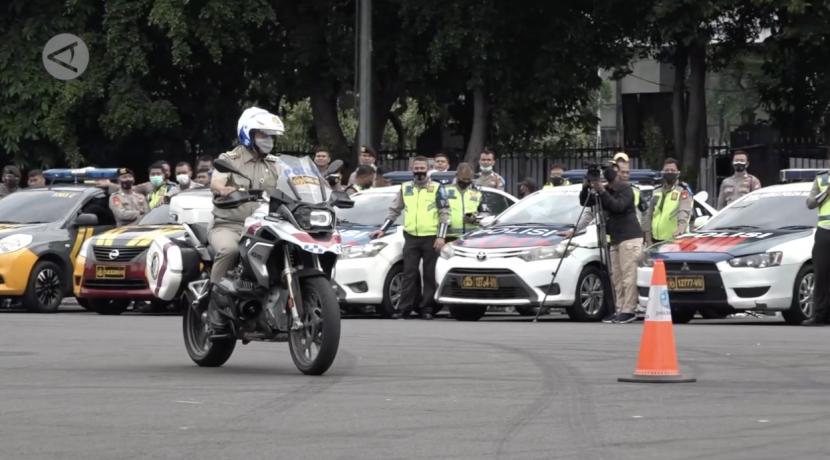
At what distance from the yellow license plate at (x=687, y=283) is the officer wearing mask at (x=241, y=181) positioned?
795 centimetres

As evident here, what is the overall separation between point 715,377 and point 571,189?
1047 centimetres

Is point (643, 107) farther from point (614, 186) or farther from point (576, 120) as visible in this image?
point (614, 186)

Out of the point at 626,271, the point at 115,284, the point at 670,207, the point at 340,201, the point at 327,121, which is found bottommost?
the point at 115,284

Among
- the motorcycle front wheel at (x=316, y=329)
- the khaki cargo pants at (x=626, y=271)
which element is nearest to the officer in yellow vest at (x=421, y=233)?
the khaki cargo pants at (x=626, y=271)

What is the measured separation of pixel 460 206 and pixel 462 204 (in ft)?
0.16

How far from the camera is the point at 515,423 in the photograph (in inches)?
401

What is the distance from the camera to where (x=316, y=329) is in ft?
43.1

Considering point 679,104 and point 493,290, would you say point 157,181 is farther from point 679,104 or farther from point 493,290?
point 679,104

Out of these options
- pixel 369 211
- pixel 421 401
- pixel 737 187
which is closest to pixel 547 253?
pixel 369 211

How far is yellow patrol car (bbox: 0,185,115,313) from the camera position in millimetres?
24469

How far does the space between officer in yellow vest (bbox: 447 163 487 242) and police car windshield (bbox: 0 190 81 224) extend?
17.4 ft

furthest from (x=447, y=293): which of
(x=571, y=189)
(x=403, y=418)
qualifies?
(x=403, y=418)

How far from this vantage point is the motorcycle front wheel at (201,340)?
1420cm

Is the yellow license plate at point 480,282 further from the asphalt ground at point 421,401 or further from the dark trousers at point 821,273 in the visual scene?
the asphalt ground at point 421,401
